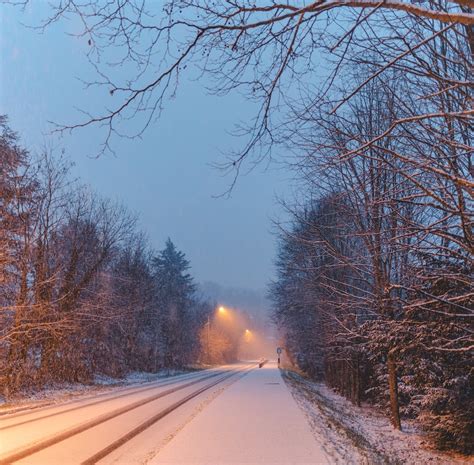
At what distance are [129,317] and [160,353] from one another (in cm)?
1228

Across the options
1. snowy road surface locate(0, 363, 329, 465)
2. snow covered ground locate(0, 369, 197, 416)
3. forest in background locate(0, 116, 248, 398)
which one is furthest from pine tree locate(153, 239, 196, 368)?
snowy road surface locate(0, 363, 329, 465)

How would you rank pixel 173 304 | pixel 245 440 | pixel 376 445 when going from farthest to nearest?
pixel 173 304 → pixel 376 445 → pixel 245 440

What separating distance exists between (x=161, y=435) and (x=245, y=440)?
1.91m

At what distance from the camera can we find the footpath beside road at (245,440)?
21.5ft

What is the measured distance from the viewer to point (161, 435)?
891 cm

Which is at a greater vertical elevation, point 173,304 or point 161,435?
point 173,304

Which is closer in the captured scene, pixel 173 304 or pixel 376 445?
pixel 376 445

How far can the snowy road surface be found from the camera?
22.3 ft

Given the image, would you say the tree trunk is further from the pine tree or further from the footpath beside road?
the pine tree

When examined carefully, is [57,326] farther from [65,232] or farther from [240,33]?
[240,33]

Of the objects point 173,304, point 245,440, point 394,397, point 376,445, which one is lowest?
point 376,445

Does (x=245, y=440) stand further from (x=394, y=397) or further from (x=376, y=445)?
(x=394, y=397)

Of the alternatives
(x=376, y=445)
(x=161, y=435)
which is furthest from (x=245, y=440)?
(x=376, y=445)

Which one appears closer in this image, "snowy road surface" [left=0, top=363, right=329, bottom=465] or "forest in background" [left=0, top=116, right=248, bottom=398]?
"snowy road surface" [left=0, top=363, right=329, bottom=465]
